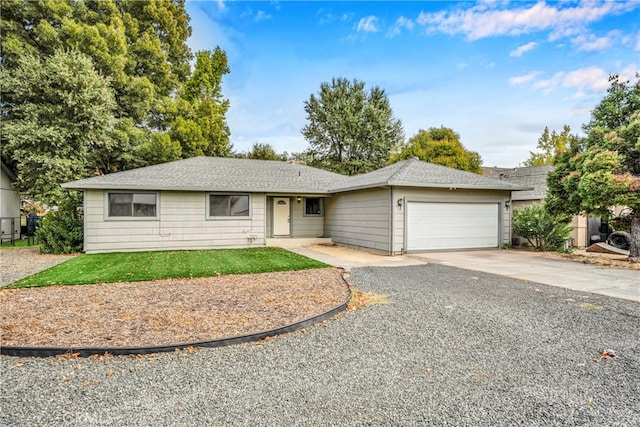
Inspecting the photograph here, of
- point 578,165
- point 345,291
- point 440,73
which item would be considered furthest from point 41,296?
point 440,73

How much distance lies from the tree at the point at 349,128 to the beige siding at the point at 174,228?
16822mm

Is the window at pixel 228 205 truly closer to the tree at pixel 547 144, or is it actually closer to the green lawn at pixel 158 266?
the green lawn at pixel 158 266

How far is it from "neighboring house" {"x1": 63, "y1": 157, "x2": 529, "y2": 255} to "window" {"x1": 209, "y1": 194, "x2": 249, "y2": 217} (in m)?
0.03

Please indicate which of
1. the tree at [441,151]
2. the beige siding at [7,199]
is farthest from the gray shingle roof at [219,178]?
the tree at [441,151]

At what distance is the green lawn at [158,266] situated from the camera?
6.82 meters

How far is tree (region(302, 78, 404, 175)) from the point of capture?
28.2 m

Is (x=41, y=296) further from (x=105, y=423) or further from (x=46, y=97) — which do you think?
(x=46, y=97)

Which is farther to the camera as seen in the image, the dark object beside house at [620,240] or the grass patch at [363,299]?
the dark object beside house at [620,240]

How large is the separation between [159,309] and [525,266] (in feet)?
26.5

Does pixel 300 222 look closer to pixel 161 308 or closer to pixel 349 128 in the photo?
pixel 161 308

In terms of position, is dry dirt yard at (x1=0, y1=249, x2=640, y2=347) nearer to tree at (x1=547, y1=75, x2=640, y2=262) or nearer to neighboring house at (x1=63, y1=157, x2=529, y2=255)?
neighboring house at (x1=63, y1=157, x2=529, y2=255)

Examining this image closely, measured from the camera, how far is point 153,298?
5391 mm

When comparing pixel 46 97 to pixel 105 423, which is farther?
pixel 46 97

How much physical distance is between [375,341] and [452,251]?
337 inches
